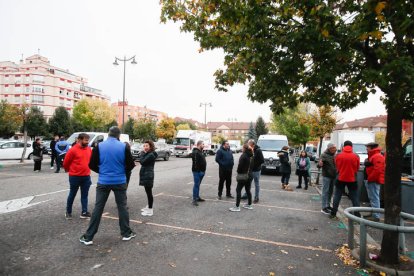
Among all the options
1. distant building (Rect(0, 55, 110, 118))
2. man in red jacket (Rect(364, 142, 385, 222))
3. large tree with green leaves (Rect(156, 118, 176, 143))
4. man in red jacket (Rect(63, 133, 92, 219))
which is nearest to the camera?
man in red jacket (Rect(63, 133, 92, 219))

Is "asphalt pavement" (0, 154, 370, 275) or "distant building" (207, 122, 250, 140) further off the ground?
"distant building" (207, 122, 250, 140)

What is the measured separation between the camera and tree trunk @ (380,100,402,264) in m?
4.20

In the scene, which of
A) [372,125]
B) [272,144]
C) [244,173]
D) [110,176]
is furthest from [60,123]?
[372,125]

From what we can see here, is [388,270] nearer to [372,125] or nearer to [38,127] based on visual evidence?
[38,127]

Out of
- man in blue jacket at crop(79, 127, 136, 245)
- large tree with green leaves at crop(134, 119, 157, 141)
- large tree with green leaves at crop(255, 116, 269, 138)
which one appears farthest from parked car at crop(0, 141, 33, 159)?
large tree with green leaves at crop(255, 116, 269, 138)

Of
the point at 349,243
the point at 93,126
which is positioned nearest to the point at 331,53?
the point at 349,243

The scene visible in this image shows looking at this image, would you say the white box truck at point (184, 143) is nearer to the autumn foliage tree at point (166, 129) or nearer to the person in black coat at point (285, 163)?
the autumn foliage tree at point (166, 129)

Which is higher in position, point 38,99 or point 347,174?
point 38,99

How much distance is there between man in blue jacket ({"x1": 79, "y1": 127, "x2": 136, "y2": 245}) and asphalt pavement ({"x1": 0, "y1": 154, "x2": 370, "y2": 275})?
27 centimetres

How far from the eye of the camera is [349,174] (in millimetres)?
6766

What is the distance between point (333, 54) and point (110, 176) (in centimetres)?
399

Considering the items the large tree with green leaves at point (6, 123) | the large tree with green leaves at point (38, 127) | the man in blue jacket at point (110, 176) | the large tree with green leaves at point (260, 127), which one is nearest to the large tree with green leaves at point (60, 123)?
the large tree with green leaves at point (38, 127)

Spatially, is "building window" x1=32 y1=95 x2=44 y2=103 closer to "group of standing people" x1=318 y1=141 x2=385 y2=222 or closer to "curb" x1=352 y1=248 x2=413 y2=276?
"group of standing people" x1=318 y1=141 x2=385 y2=222

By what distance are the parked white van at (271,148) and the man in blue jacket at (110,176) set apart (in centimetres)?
1257
